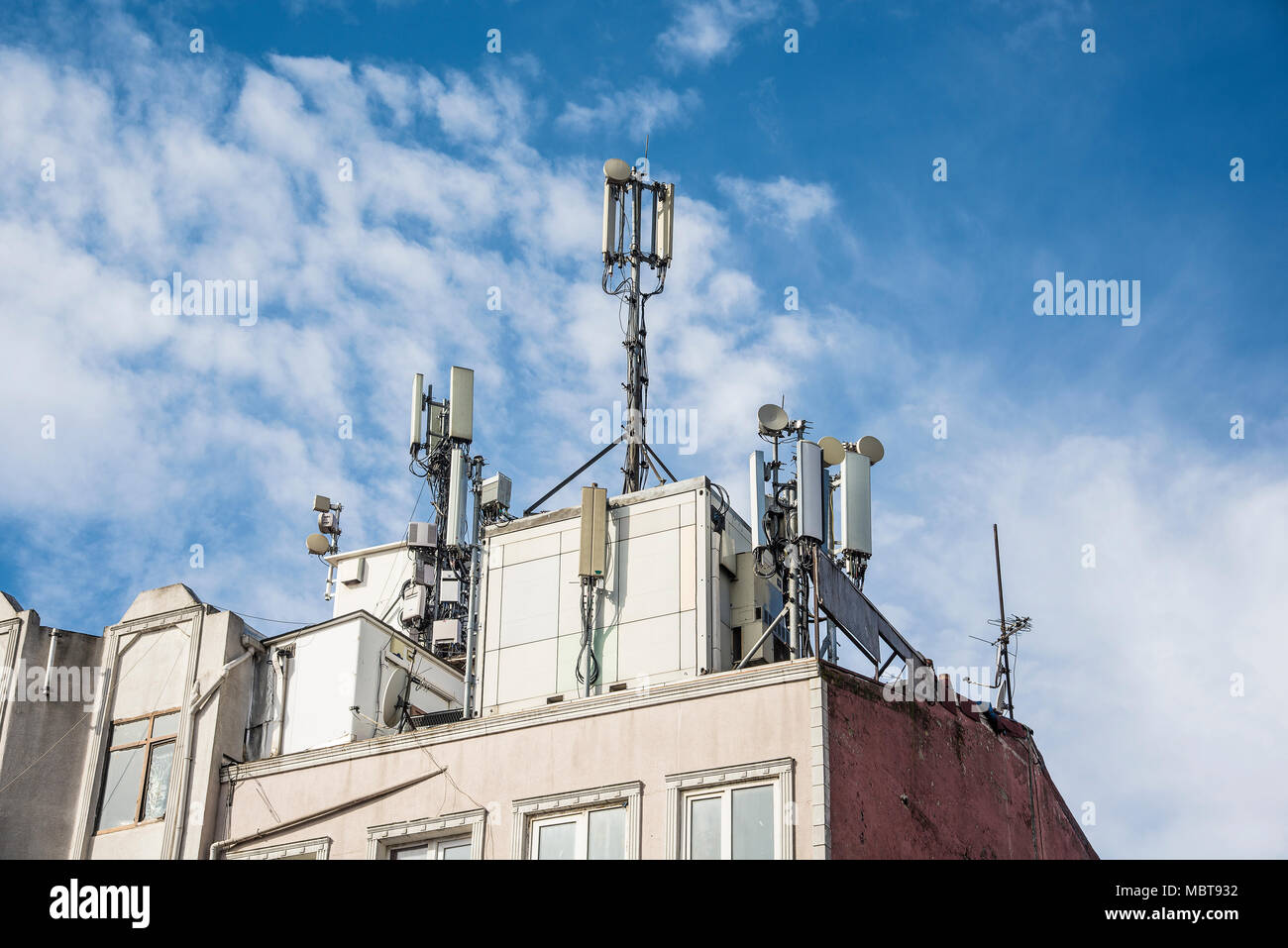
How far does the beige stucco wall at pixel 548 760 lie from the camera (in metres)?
26.5

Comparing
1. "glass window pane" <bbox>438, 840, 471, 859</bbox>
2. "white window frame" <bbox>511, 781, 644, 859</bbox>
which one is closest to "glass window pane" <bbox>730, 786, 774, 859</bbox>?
"white window frame" <bbox>511, 781, 644, 859</bbox>

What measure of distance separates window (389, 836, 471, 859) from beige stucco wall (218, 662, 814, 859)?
1.60 ft

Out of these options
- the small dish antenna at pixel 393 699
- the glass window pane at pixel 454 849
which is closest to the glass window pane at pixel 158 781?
the small dish antenna at pixel 393 699

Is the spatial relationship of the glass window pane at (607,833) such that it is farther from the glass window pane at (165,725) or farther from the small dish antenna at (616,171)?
the small dish antenna at (616,171)

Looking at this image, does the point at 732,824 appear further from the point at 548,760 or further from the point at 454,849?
the point at 454,849

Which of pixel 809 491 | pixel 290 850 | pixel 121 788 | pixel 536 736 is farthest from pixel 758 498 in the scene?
pixel 121 788

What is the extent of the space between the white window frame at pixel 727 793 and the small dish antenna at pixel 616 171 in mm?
15798

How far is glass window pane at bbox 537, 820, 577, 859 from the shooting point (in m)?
27.4

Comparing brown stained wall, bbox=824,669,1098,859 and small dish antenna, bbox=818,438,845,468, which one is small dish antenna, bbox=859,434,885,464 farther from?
brown stained wall, bbox=824,669,1098,859

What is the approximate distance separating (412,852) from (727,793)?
6.08m

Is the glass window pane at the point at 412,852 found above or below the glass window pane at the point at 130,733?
below
